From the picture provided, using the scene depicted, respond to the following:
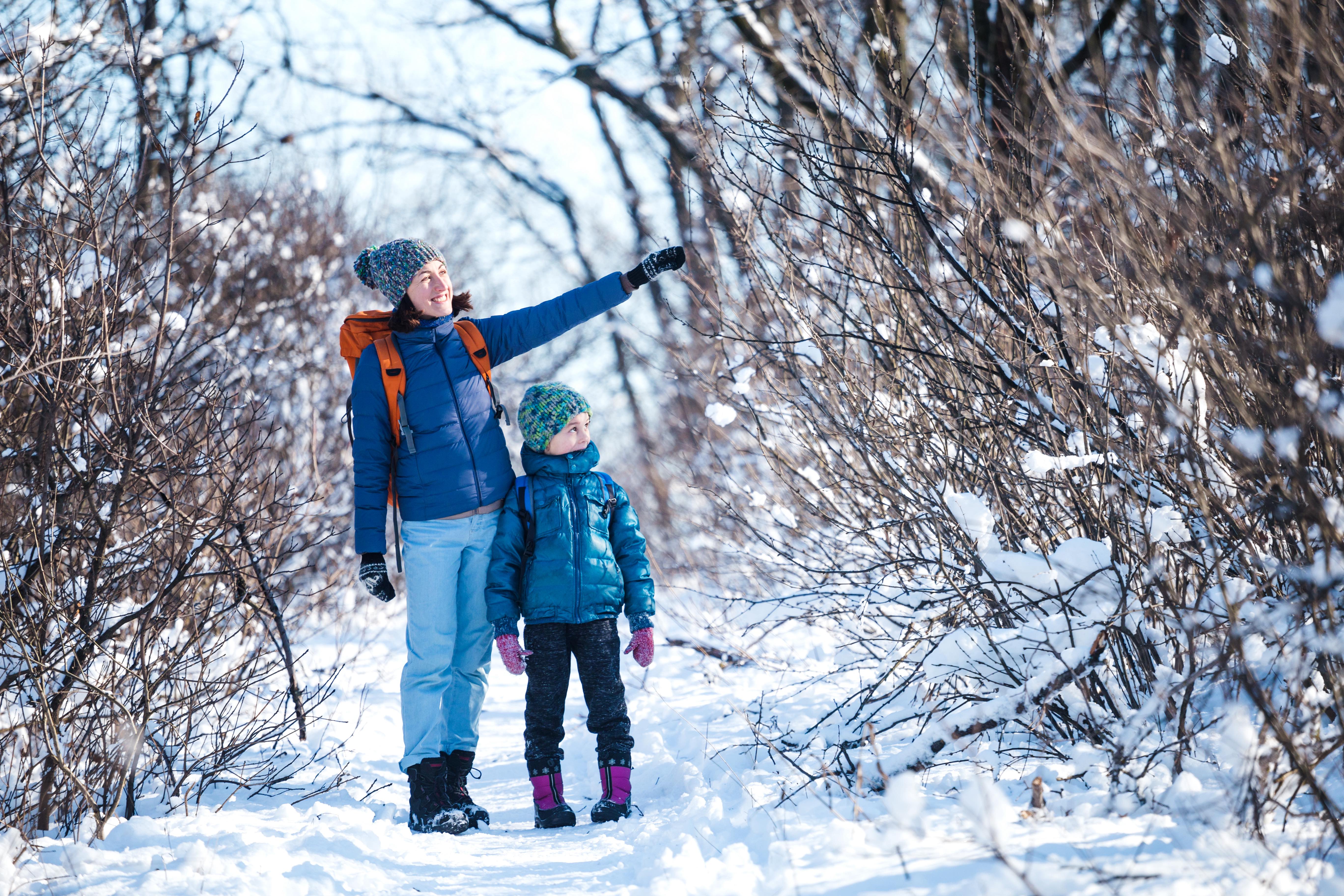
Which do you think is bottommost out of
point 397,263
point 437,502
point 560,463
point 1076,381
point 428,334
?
point 1076,381

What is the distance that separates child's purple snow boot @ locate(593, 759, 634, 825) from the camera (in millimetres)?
2707

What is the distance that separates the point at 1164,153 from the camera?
8.23ft

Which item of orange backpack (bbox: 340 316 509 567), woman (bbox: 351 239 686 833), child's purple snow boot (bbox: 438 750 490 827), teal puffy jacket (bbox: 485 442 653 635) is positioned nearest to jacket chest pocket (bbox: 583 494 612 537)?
teal puffy jacket (bbox: 485 442 653 635)

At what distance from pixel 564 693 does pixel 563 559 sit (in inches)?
17.2

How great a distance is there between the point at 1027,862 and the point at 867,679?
217 cm

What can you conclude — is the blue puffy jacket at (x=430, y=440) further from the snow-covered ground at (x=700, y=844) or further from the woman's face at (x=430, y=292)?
the snow-covered ground at (x=700, y=844)

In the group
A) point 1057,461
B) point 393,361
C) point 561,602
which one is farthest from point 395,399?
point 1057,461

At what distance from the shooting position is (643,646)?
2854 mm

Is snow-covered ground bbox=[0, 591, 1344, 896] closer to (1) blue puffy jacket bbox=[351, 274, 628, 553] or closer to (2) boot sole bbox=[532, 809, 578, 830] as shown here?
(2) boot sole bbox=[532, 809, 578, 830]

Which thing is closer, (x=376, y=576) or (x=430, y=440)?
(x=376, y=576)

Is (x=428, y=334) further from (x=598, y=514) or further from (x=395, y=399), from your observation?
(x=598, y=514)

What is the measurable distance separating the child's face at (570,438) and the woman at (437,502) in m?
0.16

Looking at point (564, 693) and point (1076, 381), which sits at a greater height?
point (1076, 381)

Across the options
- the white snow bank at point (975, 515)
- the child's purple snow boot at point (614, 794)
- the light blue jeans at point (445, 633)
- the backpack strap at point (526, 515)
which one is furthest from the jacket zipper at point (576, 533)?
the white snow bank at point (975, 515)
